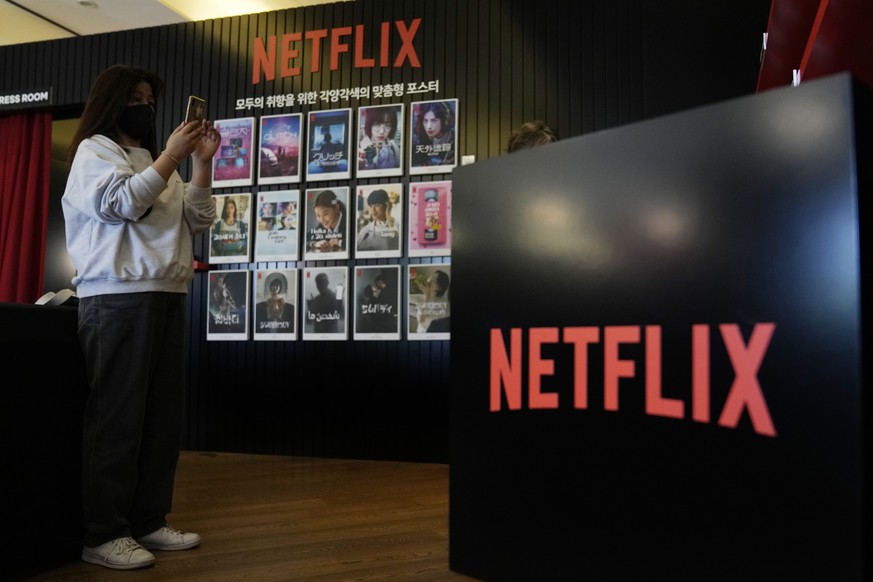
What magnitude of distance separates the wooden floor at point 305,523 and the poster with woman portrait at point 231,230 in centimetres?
115

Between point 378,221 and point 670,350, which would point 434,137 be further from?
→ point 670,350

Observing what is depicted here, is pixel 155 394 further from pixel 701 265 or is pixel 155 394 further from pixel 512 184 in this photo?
pixel 701 265

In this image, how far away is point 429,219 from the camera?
4043mm

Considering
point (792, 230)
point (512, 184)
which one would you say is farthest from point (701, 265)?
point (512, 184)

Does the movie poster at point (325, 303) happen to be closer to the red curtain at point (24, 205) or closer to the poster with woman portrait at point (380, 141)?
the poster with woman portrait at point (380, 141)

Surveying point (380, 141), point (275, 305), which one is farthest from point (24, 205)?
point (380, 141)

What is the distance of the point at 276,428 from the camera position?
13.8 ft

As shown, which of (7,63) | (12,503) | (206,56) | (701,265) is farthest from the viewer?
(7,63)

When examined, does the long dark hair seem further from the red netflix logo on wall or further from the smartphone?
the red netflix logo on wall

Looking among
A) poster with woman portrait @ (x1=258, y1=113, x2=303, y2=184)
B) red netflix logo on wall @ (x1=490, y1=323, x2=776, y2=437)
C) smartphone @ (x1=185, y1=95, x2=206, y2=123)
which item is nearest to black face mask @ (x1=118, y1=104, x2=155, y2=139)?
smartphone @ (x1=185, y1=95, x2=206, y2=123)

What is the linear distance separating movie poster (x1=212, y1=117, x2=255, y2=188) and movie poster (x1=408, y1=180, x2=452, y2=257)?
3.37 feet

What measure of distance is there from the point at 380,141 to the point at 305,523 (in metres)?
2.27

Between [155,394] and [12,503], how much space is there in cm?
44

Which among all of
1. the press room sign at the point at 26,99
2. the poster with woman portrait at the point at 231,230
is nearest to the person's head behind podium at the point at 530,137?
the poster with woman portrait at the point at 231,230
